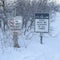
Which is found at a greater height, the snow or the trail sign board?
the trail sign board

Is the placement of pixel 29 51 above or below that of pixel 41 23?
below

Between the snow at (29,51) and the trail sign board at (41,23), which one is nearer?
the snow at (29,51)

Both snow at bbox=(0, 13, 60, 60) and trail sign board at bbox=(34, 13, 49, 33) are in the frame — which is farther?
trail sign board at bbox=(34, 13, 49, 33)

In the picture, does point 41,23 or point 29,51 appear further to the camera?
point 41,23

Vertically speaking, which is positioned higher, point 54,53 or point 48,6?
point 48,6

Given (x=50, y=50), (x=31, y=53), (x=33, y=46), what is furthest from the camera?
(x=33, y=46)

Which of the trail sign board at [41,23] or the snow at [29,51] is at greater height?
the trail sign board at [41,23]

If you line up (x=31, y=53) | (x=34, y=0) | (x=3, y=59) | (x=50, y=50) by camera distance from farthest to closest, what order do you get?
(x=34, y=0) < (x=50, y=50) < (x=31, y=53) < (x=3, y=59)

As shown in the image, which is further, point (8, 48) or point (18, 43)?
point (18, 43)

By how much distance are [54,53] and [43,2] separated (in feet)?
18.6

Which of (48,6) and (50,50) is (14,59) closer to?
(50,50)

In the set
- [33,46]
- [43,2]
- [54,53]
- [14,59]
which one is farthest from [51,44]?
[43,2]

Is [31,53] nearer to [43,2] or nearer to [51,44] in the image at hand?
[51,44]

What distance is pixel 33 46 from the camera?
410 inches
